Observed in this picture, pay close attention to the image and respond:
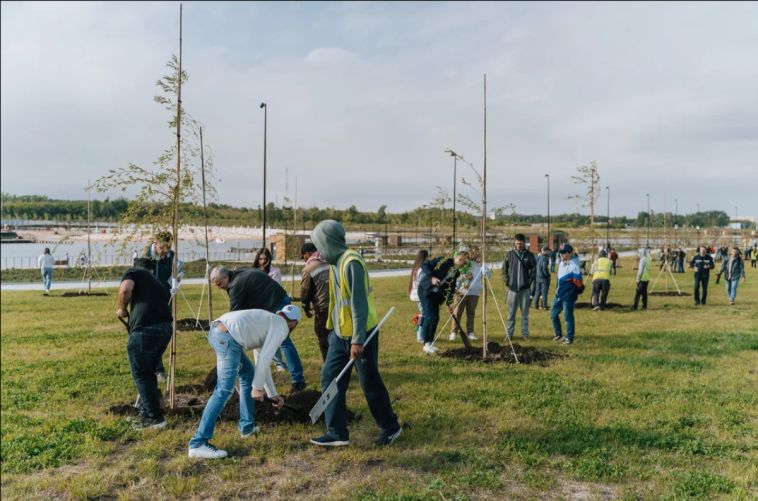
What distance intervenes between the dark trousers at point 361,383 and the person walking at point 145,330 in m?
1.92

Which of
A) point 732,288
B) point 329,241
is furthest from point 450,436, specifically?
point 732,288

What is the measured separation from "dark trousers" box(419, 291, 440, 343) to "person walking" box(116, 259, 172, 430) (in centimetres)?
520

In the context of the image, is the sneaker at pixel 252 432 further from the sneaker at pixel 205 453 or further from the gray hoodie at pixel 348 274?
the gray hoodie at pixel 348 274

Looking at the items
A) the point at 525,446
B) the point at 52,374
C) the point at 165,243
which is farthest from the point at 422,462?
the point at 52,374

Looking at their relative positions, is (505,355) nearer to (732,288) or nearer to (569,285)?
(569,285)

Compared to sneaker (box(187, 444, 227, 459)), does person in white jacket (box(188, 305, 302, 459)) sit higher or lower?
higher

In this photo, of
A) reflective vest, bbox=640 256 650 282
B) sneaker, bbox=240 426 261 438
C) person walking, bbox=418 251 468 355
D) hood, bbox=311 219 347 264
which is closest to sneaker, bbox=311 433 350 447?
sneaker, bbox=240 426 261 438

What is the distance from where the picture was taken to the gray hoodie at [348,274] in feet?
17.7

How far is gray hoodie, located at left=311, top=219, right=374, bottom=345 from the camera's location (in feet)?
17.7

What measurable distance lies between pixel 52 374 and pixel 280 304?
488 centimetres

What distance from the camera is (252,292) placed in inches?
228

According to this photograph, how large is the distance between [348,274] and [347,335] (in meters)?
0.60

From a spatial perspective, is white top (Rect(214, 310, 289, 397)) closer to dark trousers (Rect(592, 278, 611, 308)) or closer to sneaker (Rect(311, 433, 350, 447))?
sneaker (Rect(311, 433, 350, 447))

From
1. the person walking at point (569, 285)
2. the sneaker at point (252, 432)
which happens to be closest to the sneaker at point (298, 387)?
the sneaker at point (252, 432)
